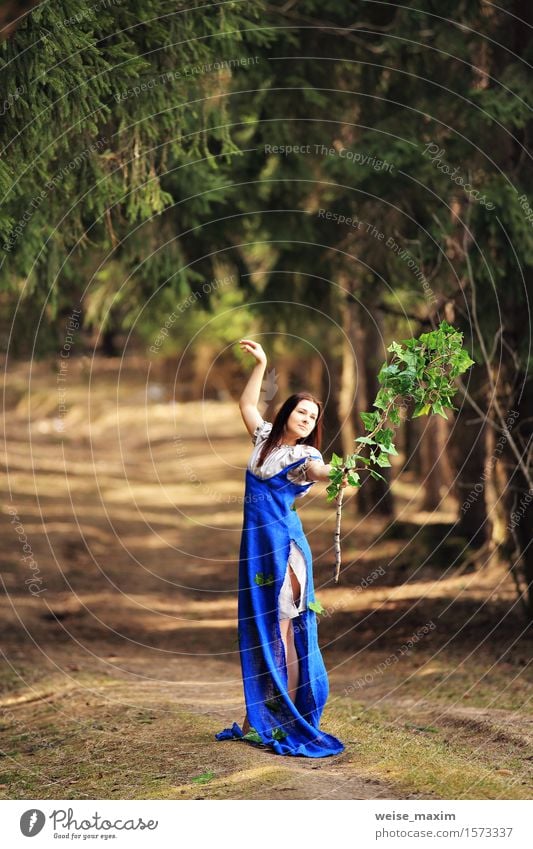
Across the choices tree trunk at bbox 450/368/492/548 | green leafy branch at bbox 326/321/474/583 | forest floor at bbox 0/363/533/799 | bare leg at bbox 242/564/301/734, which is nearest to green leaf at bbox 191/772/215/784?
forest floor at bbox 0/363/533/799

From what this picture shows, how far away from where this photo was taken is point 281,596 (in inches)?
257

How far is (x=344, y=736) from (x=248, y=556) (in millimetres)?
1663

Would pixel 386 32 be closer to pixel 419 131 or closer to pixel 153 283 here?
pixel 419 131

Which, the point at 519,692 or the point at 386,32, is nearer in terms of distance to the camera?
the point at 519,692

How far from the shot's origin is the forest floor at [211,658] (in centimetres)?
655

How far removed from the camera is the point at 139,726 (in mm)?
7867

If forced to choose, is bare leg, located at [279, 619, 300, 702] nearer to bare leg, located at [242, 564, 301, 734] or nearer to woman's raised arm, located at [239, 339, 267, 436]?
bare leg, located at [242, 564, 301, 734]

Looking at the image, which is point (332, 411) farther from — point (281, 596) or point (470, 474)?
point (281, 596)

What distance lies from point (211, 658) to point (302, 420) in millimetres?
5939

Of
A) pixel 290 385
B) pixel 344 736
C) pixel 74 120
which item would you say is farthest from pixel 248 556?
pixel 290 385

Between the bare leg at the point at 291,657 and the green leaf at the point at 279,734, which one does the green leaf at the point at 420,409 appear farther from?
the green leaf at the point at 279,734
